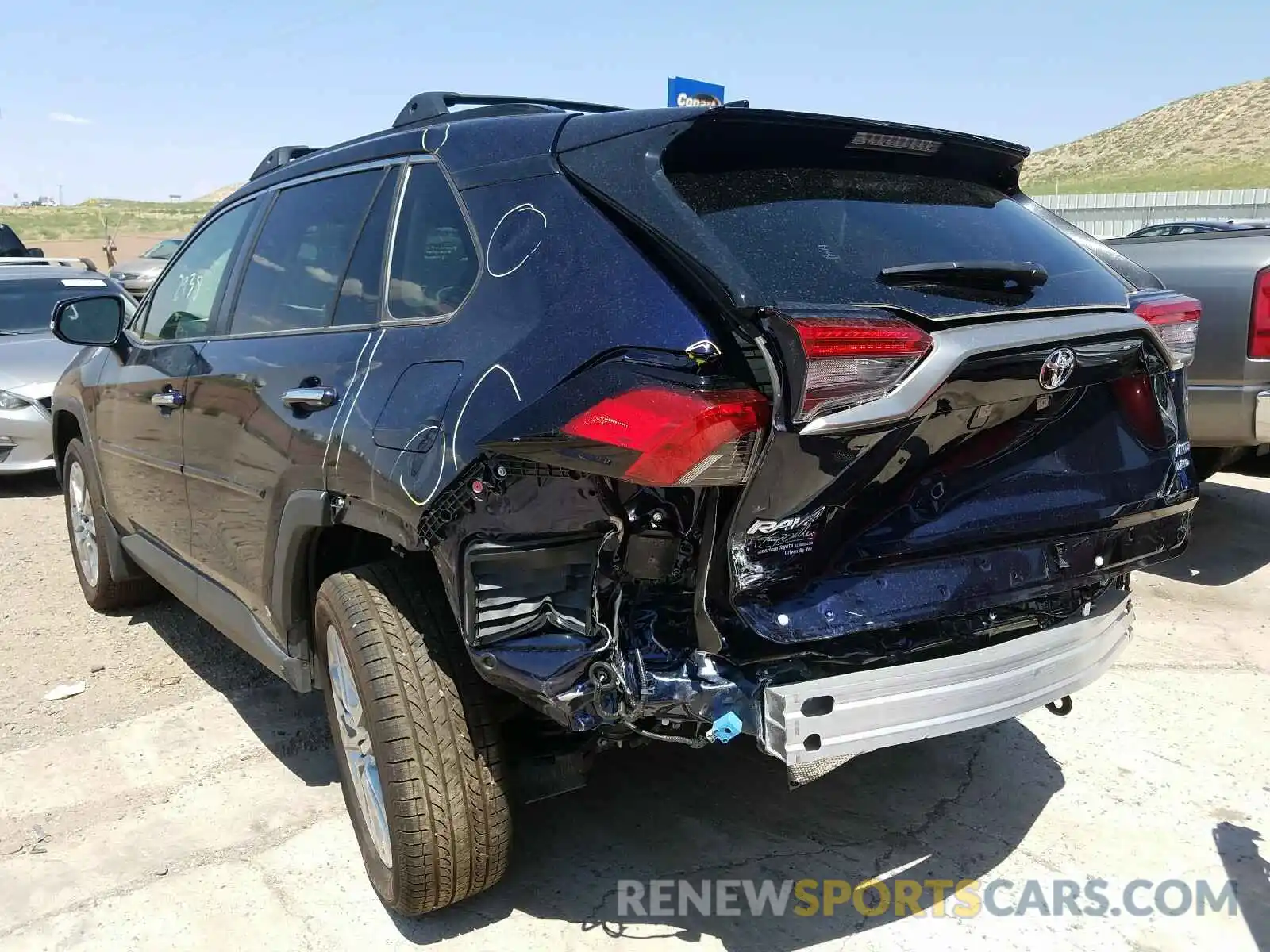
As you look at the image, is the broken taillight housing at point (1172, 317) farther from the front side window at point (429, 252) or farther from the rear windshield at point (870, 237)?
the front side window at point (429, 252)

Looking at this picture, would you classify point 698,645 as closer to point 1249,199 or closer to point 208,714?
point 208,714

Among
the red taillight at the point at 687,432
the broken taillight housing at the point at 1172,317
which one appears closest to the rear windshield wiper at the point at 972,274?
the broken taillight housing at the point at 1172,317

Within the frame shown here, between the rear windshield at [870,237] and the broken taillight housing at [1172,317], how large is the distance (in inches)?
2.9

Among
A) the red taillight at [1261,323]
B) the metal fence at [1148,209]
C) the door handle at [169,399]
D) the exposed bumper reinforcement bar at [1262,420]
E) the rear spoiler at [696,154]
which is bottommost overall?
the exposed bumper reinforcement bar at [1262,420]

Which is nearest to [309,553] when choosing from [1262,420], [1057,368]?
[1057,368]

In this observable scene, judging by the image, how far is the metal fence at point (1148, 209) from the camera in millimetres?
25688

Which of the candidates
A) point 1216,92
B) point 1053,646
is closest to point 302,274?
point 1053,646

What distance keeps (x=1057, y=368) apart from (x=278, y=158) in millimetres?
2895

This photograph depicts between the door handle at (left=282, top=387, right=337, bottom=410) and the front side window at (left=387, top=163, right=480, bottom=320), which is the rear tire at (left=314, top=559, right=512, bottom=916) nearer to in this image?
the door handle at (left=282, top=387, right=337, bottom=410)

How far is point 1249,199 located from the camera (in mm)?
28797

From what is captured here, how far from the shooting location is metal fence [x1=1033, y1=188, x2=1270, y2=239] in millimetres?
25688

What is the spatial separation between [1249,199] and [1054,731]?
3065 centimetres

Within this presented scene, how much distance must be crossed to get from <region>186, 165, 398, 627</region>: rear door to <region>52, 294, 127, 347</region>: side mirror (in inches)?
39.8

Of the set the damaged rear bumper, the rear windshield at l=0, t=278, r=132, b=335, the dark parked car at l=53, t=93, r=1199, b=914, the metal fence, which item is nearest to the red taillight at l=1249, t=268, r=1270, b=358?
the dark parked car at l=53, t=93, r=1199, b=914
